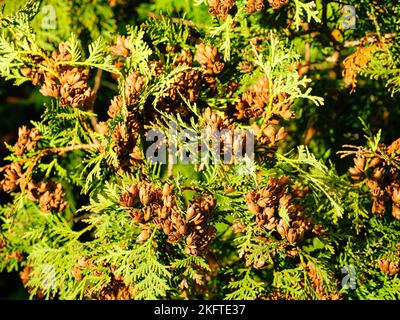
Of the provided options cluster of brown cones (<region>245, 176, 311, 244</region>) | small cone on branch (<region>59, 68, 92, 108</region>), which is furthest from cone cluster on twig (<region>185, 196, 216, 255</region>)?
small cone on branch (<region>59, 68, 92, 108</region>)

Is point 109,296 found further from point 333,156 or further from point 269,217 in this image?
point 333,156

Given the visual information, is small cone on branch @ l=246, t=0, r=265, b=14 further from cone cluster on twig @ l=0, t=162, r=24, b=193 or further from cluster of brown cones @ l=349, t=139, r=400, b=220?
cone cluster on twig @ l=0, t=162, r=24, b=193

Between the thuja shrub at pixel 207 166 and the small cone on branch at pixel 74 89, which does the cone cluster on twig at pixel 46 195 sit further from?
the small cone on branch at pixel 74 89

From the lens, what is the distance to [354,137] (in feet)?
5.72

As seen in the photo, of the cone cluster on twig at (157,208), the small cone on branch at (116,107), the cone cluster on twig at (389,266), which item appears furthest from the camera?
the cone cluster on twig at (389,266)

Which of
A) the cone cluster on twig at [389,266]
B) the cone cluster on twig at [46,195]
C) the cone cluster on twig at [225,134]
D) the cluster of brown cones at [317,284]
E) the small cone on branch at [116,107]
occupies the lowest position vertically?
the cluster of brown cones at [317,284]

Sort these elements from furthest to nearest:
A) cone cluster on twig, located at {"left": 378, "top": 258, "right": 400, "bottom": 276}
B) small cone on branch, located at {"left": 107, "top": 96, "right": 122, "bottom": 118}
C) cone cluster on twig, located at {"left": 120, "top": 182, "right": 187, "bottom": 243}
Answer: cone cluster on twig, located at {"left": 378, "top": 258, "right": 400, "bottom": 276} < small cone on branch, located at {"left": 107, "top": 96, "right": 122, "bottom": 118} < cone cluster on twig, located at {"left": 120, "top": 182, "right": 187, "bottom": 243}

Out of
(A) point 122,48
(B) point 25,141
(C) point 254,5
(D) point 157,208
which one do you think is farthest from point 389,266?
(B) point 25,141

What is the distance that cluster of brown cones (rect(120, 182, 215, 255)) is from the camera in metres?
1.14

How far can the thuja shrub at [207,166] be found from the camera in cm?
120

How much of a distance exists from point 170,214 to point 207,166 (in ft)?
0.61

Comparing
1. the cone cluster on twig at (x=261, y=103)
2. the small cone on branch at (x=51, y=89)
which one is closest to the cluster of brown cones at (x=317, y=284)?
the cone cluster on twig at (x=261, y=103)

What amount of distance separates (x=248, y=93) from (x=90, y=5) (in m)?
0.90

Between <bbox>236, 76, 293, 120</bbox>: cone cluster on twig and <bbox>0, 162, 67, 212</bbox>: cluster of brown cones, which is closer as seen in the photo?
<bbox>236, 76, 293, 120</bbox>: cone cluster on twig
